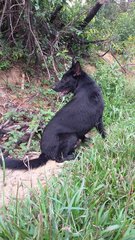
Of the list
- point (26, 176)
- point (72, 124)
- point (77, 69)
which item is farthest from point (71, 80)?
point (26, 176)

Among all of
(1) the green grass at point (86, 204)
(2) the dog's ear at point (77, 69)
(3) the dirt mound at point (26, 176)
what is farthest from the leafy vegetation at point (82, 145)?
(2) the dog's ear at point (77, 69)

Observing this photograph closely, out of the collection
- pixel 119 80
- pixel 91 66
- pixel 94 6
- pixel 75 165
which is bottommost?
pixel 75 165

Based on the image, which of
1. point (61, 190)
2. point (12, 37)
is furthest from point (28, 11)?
point (61, 190)

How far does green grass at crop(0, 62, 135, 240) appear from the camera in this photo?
7.07ft

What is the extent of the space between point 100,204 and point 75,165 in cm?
64

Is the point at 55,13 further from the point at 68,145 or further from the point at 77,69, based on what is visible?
the point at 68,145

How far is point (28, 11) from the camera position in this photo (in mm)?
6406

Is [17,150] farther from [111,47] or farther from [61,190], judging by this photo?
[111,47]

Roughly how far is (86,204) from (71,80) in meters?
2.50

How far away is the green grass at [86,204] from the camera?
216 centimetres

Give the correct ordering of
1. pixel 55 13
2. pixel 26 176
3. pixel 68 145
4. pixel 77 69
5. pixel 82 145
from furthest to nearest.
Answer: pixel 55 13 < pixel 77 69 < pixel 82 145 < pixel 68 145 < pixel 26 176

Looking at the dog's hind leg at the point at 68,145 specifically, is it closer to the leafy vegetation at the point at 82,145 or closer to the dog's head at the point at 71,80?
the leafy vegetation at the point at 82,145

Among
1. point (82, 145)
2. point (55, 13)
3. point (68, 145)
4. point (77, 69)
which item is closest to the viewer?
point (68, 145)

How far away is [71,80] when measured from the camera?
4582 millimetres
